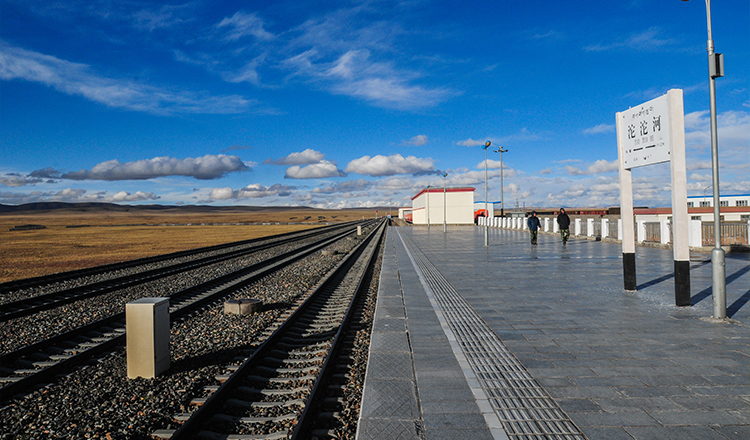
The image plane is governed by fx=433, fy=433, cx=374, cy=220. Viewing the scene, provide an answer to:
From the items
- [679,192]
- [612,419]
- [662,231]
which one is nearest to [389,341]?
[612,419]

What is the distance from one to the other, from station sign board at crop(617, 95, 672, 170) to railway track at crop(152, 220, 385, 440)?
6.59m

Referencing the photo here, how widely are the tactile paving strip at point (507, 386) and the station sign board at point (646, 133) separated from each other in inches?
183

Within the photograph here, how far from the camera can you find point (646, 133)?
8.53 metres

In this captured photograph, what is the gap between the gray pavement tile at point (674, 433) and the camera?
11.0ft

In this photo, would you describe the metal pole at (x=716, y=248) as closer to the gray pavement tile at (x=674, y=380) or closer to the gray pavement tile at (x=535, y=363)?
the gray pavement tile at (x=674, y=380)

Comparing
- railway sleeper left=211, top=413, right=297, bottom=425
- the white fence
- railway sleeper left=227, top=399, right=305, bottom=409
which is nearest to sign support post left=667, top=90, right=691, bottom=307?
railway sleeper left=227, top=399, right=305, bottom=409

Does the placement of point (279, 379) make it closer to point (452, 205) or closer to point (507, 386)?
point (507, 386)

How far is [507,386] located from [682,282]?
17.5ft

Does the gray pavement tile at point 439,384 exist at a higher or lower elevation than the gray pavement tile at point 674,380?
higher

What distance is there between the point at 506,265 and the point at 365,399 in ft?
37.3

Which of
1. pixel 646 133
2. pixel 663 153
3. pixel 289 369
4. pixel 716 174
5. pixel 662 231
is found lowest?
pixel 289 369

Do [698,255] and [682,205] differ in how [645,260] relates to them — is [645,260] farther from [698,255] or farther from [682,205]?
[682,205]

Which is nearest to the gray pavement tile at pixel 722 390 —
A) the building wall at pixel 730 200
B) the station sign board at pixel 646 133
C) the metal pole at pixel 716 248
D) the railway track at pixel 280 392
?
the metal pole at pixel 716 248

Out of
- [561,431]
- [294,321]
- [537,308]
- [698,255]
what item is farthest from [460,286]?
[698,255]
